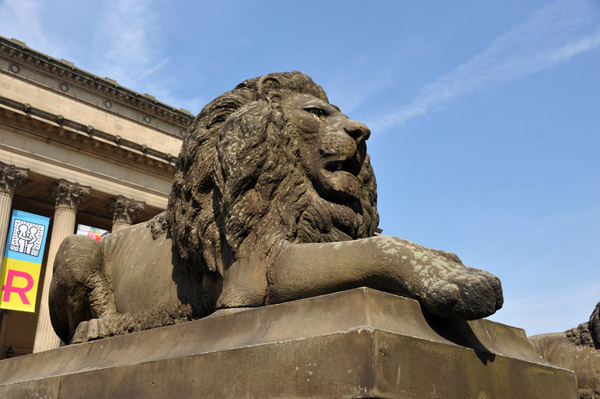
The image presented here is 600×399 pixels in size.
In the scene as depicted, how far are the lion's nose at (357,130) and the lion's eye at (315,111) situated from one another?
22cm

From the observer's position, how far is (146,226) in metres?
4.43

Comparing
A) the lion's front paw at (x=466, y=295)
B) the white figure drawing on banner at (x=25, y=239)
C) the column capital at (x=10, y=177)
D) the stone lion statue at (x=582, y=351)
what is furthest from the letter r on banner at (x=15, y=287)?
the lion's front paw at (x=466, y=295)

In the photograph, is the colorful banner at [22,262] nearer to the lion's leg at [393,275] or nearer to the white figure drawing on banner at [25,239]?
the white figure drawing on banner at [25,239]

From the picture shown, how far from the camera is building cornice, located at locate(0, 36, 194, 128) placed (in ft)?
92.7

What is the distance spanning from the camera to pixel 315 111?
3.59 meters

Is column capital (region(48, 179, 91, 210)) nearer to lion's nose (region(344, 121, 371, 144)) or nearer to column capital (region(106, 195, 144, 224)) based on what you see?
column capital (region(106, 195, 144, 224))

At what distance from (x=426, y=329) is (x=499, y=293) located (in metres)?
0.31

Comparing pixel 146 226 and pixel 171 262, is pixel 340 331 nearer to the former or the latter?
pixel 171 262

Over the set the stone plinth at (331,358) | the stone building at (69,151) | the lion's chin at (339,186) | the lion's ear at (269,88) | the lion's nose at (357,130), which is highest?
the stone building at (69,151)

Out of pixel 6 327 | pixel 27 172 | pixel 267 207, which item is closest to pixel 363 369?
pixel 267 207

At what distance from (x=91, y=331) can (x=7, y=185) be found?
2448 cm

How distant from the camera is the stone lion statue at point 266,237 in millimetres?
2562

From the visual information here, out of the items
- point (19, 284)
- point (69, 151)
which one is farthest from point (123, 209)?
point (19, 284)

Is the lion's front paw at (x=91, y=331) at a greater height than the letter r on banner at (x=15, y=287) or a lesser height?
lesser
